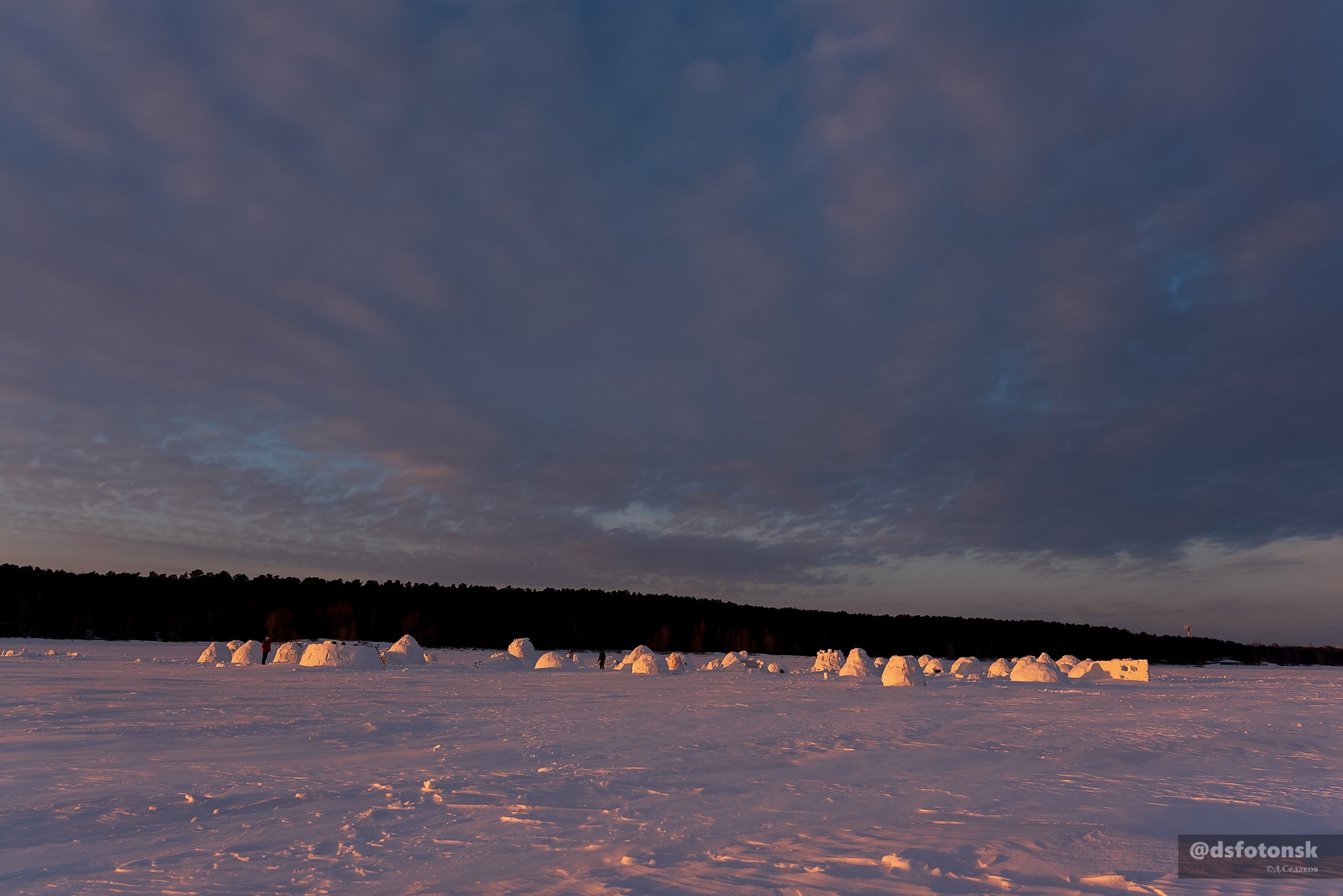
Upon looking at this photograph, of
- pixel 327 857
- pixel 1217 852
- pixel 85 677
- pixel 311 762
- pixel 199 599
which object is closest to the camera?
pixel 327 857

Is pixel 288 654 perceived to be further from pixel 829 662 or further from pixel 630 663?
pixel 829 662

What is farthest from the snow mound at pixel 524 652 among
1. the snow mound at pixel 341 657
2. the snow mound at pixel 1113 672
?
the snow mound at pixel 1113 672

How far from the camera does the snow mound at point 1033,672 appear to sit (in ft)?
108

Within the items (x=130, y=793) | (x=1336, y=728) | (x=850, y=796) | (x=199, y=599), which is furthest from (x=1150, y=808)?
→ (x=199, y=599)

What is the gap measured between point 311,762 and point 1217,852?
898cm

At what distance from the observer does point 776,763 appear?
9.80 m

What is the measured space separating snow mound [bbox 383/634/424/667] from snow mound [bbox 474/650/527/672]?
248cm

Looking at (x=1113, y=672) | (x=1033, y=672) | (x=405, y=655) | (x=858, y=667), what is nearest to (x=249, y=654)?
(x=405, y=655)

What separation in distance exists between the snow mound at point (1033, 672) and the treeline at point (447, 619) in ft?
123

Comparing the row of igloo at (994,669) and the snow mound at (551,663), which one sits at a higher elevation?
the row of igloo at (994,669)

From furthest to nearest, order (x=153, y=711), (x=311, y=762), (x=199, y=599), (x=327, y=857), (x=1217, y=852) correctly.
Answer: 1. (x=199, y=599)
2. (x=153, y=711)
3. (x=311, y=762)
4. (x=1217, y=852)
5. (x=327, y=857)

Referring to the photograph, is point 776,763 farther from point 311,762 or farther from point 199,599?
point 199,599

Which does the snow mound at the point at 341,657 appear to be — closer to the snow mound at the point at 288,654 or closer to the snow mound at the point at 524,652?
the snow mound at the point at 288,654

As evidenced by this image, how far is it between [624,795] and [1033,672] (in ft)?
99.4
